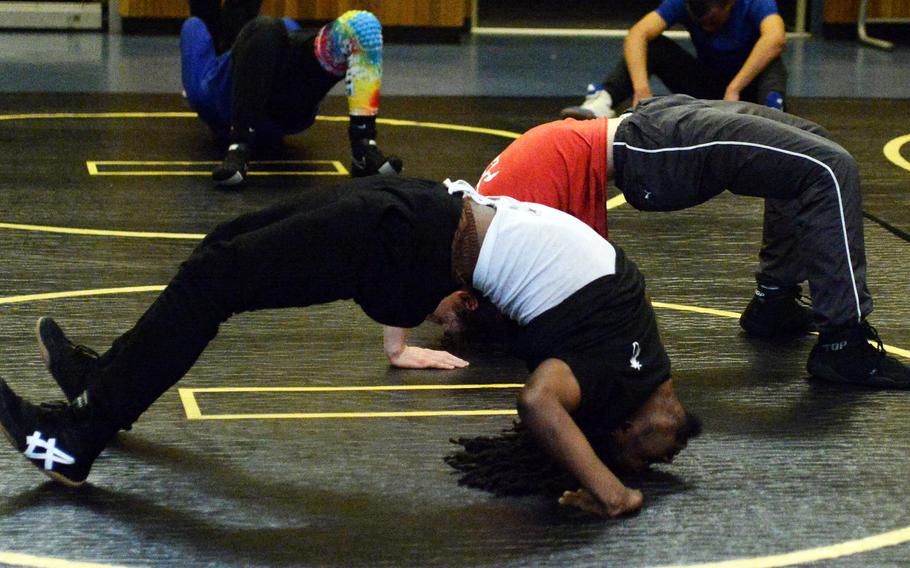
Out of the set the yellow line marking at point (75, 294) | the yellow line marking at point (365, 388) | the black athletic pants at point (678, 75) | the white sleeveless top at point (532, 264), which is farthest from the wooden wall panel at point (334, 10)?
the white sleeveless top at point (532, 264)

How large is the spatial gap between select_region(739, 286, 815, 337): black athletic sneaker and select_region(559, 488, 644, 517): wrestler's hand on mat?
126 cm

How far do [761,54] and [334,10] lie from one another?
14.6 ft

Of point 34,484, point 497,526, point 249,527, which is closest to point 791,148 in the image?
point 497,526

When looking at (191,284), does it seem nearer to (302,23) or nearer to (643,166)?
(643,166)

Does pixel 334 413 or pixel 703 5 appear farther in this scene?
pixel 703 5

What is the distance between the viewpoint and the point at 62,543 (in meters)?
2.65

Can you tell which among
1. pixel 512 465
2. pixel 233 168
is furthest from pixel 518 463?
pixel 233 168

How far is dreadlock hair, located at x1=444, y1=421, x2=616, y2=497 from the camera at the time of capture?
2936 millimetres

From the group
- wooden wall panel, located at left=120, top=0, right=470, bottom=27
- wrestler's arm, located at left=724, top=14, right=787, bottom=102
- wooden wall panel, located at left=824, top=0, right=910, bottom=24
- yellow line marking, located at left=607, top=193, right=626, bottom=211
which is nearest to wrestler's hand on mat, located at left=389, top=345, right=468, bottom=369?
yellow line marking, located at left=607, top=193, right=626, bottom=211

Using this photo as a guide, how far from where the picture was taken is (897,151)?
6.58 meters

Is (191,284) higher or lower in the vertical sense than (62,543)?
higher

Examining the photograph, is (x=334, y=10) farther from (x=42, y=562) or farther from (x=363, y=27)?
(x=42, y=562)

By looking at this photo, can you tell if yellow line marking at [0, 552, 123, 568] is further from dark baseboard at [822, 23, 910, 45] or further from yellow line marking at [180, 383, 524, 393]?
dark baseboard at [822, 23, 910, 45]

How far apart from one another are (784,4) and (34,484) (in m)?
9.41
